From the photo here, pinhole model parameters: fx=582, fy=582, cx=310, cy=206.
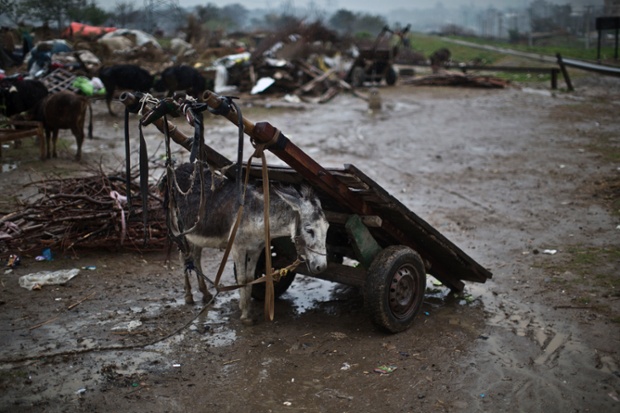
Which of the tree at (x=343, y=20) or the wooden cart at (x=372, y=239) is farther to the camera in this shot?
the tree at (x=343, y=20)

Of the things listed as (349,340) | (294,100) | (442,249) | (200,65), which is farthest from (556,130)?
(200,65)

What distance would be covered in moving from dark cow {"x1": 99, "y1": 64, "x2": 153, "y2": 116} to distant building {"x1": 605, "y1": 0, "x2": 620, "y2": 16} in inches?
1029

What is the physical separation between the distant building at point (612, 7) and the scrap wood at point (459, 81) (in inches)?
465

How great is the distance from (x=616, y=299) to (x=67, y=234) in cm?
625

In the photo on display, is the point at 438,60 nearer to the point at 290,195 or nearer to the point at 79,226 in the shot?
the point at 79,226

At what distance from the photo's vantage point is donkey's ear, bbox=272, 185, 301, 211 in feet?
16.2

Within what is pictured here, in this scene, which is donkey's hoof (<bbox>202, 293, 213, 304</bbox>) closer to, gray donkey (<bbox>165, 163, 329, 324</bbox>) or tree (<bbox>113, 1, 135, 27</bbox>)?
gray donkey (<bbox>165, 163, 329, 324</bbox>)

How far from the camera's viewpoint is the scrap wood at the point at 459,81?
23297mm

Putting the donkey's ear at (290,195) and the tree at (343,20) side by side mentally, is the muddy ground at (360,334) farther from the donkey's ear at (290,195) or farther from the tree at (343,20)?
the tree at (343,20)

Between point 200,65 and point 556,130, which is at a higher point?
point 200,65

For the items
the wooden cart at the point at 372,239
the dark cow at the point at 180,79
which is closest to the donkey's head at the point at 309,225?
the wooden cart at the point at 372,239

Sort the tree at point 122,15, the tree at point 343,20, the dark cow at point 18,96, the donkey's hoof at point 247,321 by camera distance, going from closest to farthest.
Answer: the donkey's hoof at point 247,321
the dark cow at point 18,96
the tree at point 122,15
the tree at point 343,20

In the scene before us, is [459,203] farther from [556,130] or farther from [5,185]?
[5,185]

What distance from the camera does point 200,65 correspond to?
24.0m
